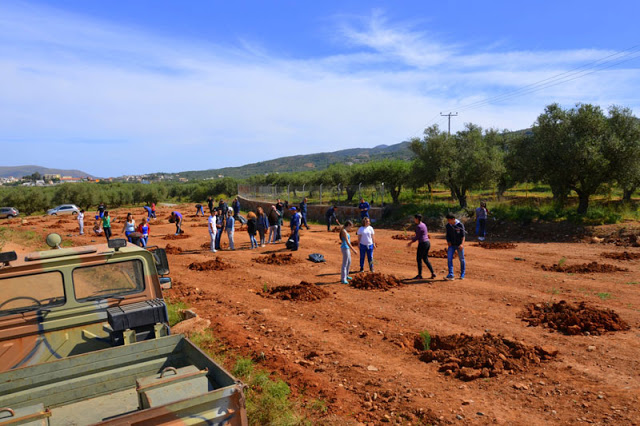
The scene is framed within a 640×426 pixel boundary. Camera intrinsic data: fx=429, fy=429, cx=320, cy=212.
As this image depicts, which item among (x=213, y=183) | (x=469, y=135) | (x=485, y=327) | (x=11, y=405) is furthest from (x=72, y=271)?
(x=213, y=183)

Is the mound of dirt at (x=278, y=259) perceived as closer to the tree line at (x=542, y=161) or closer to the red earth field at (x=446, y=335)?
the red earth field at (x=446, y=335)

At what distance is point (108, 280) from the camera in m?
4.95

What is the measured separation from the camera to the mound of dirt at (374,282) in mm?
10586

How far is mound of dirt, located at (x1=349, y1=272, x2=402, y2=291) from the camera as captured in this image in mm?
10586

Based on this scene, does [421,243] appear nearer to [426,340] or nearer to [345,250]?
[345,250]

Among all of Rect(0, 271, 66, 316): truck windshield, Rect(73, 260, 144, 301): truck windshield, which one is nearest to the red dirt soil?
Rect(73, 260, 144, 301): truck windshield

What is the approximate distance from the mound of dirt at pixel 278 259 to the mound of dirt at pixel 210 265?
1245mm

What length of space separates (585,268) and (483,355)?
7.91 m

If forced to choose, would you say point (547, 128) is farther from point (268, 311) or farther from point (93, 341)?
point (93, 341)

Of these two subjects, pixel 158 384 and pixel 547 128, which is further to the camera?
pixel 547 128

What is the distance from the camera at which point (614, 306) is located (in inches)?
335

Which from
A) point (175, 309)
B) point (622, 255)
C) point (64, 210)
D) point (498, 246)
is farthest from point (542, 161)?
point (64, 210)

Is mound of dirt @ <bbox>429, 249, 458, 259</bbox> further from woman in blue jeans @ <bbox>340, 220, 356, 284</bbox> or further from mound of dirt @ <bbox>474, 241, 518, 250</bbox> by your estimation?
woman in blue jeans @ <bbox>340, 220, 356, 284</bbox>

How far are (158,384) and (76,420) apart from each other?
0.79 meters
